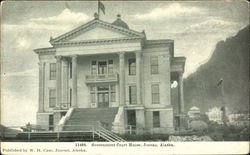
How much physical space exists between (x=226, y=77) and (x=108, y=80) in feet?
20.9

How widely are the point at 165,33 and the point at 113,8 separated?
2108 mm

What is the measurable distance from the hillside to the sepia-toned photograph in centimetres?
3

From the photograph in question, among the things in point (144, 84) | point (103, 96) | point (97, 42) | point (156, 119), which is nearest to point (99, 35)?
point (97, 42)

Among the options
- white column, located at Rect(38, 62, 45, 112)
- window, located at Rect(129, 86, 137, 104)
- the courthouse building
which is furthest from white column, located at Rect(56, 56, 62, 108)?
window, located at Rect(129, 86, 137, 104)

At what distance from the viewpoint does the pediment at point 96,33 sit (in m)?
17.7

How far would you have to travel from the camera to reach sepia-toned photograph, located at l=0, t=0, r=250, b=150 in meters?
15.0

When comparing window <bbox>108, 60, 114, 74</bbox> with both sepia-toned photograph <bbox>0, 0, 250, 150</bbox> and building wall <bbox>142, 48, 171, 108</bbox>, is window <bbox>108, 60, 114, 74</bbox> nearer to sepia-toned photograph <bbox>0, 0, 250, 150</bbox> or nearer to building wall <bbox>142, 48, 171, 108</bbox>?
sepia-toned photograph <bbox>0, 0, 250, 150</bbox>

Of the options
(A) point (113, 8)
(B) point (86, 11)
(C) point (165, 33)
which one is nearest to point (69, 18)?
(B) point (86, 11)

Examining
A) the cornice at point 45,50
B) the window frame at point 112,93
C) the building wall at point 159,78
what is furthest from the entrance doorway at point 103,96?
the cornice at point 45,50

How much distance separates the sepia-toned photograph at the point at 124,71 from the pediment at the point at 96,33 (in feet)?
0.15

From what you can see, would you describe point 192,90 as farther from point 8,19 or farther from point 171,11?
point 8,19

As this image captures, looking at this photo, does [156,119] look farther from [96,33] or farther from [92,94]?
[96,33]

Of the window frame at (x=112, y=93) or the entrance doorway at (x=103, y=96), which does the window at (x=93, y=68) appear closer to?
the entrance doorway at (x=103, y=96)

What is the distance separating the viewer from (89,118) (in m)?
18.2
